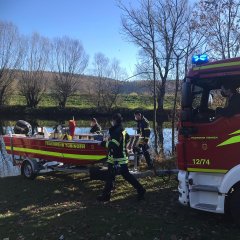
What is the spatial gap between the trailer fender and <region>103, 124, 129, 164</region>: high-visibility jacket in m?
2.70

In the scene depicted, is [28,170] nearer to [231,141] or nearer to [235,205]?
[235,205]

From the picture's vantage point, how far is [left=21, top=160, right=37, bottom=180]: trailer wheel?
1198 cm

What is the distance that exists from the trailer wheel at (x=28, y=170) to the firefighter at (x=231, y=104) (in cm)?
684

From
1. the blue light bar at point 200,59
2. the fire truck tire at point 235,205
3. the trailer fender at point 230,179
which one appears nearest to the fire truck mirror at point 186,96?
the blue light bar at point 200,59

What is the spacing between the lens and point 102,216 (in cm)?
769

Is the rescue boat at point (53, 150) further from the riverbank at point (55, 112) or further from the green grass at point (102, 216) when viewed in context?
the riverbank at point (55, 112)

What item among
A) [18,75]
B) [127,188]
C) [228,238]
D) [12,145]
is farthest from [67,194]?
[18,75]

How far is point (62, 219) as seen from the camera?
302 inches

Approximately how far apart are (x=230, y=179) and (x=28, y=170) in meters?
7.25

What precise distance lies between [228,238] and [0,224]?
419 centimetres

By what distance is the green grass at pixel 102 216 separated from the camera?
669cm

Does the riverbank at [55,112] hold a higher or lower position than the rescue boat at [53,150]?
higher

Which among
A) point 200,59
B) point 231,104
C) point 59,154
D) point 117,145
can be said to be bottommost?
point 59,154

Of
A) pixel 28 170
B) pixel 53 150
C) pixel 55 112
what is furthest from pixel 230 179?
pixel 55 112
